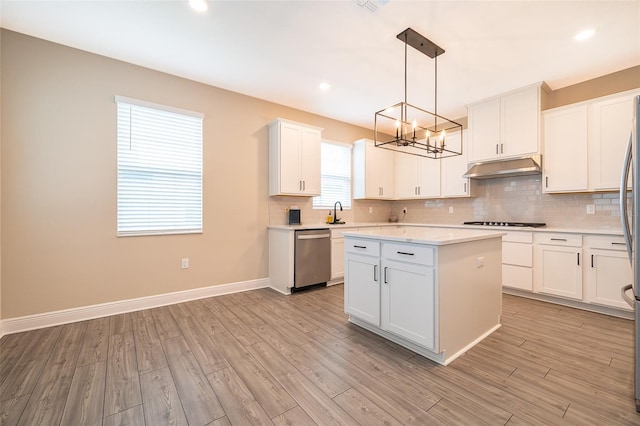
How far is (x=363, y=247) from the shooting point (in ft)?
8.39

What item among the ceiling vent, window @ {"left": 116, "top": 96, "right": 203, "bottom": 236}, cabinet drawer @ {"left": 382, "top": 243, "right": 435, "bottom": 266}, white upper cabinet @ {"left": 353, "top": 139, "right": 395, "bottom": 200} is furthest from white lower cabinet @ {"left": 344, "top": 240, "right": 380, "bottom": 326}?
white upper cabinet @ {"left": 353, "top": 139, "right": 395, "bottom": 200}

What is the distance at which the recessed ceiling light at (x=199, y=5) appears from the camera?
2.23 meters

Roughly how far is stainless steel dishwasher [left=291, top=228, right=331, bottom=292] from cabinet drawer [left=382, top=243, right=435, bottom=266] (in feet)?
5.59

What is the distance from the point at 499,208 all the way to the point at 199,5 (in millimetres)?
4753

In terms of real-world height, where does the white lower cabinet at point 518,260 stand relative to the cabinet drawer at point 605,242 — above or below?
below

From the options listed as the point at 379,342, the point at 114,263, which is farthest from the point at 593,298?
the point at 114,263

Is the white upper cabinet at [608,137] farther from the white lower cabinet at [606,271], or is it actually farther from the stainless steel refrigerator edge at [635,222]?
the stainless steel refrigerator edge at [635,222]

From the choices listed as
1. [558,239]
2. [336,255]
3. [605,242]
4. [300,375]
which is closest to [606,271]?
[605,242]

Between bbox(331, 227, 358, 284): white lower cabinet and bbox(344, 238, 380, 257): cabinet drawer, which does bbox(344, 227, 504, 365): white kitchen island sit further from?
bbox(331, 227, 358, 284): white lower cabinet

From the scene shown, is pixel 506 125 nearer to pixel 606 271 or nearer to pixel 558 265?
pixel 558 265

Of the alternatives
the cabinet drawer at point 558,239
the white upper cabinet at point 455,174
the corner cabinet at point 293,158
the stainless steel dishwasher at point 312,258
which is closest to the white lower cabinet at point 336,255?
the stainless steel dishwasher at point 312,258

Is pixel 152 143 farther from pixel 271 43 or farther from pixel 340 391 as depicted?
pixel 340 391

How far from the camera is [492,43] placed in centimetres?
276

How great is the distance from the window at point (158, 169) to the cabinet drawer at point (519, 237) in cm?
424
